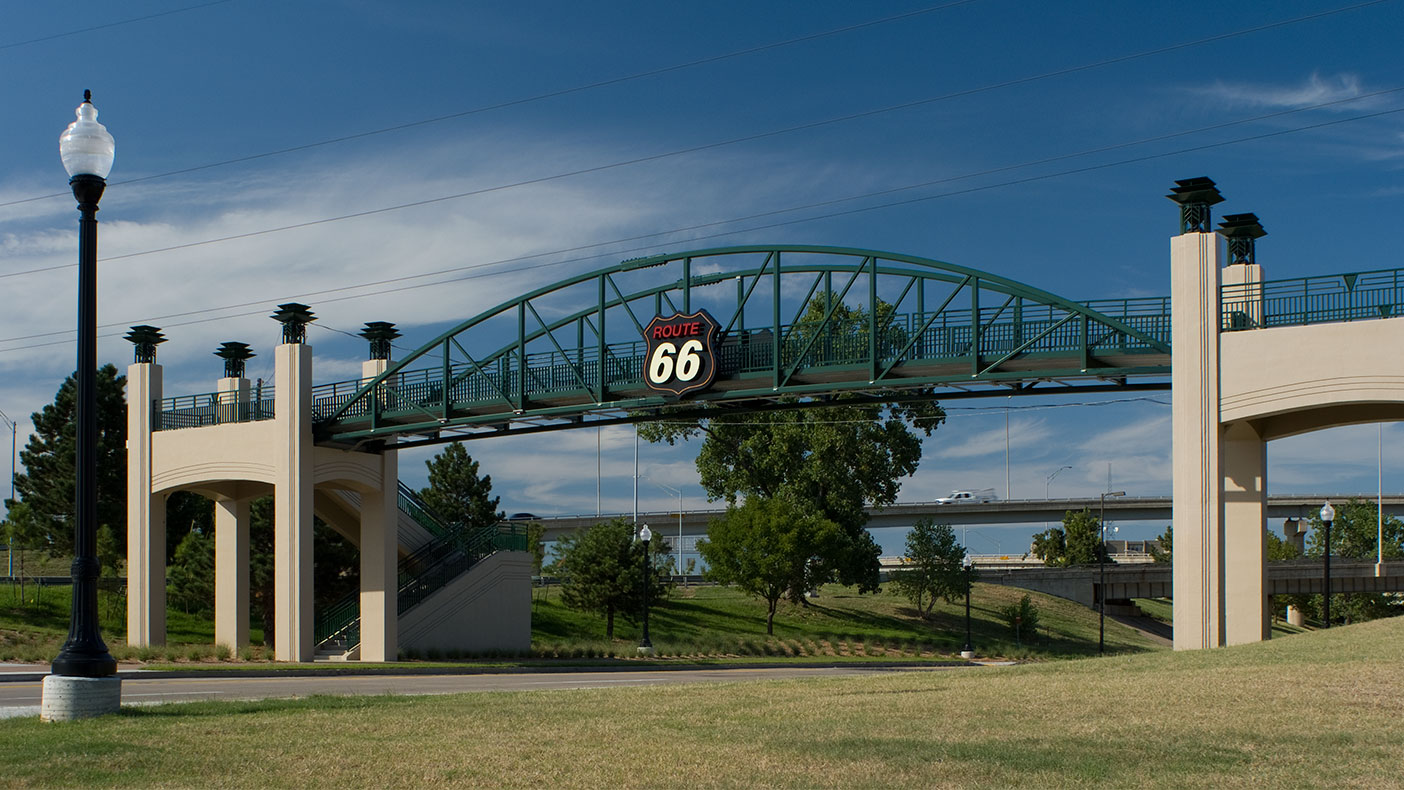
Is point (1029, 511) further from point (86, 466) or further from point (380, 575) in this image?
point (86, 466)

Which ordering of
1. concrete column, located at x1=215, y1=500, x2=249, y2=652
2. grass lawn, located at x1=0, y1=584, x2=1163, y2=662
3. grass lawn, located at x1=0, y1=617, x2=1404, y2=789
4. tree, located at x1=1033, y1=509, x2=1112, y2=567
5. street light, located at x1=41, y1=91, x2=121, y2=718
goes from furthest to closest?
tree, located at x1=1033, y1=509, x2=1112, y2=567 < grass lawn, located at x1=0, y1=584, x2=1163, y2=662 < concrete column, located at x1=215, y1=500, x2=249, y2=652 < street light, located at x1=41, y1=91, x2=121, y2=718 < grass lawn, located at x1=0, y1=617, x2=1404, y2=789

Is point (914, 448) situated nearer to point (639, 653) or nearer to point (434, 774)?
point (639, 653)

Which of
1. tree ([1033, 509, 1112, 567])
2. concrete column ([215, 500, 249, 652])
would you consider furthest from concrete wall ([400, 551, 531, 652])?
tree ([1033, 509, 1112, 567])

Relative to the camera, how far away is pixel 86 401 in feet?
51.0

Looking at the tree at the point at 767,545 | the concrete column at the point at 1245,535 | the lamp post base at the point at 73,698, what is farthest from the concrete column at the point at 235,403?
the concrete column at the point at 1245,535

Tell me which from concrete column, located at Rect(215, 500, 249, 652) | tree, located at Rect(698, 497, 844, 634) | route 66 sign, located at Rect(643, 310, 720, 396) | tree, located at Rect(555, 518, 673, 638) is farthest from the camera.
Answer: tree, located at Rect(698, 497, 844, 634)

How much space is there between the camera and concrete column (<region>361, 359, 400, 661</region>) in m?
38.8

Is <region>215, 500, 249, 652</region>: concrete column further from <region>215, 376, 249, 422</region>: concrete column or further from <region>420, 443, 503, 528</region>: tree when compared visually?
<region>420, 443, 503, 528</region>: tree

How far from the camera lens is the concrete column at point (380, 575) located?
38.8 m

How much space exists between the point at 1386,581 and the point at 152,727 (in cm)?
7427

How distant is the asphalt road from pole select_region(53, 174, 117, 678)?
1957 mm

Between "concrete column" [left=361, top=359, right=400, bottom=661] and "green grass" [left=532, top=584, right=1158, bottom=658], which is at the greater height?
"concrete column" [left=361, top=359, right=400, bottom=661]

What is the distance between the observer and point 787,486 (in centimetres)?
6506

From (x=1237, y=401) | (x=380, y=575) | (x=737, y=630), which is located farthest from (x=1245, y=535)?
(x=737, y=630)
